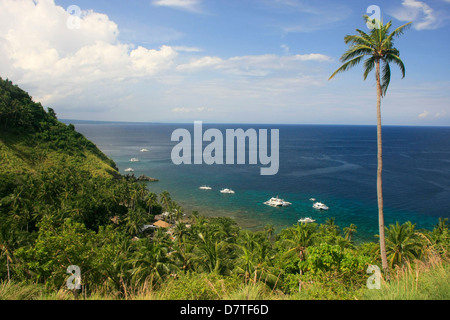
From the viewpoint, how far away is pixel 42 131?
8094 centimetres

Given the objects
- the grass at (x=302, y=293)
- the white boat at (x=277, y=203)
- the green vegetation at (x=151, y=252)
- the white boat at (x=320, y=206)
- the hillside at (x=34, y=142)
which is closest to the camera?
the grass at (x=302, y=293)

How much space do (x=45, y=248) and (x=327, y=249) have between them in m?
17.7

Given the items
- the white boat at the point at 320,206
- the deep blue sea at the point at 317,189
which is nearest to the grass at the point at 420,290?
the deep blue sea at the point at 317,189

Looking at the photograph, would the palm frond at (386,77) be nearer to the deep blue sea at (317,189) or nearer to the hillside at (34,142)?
the deep blue sea at (317,189)

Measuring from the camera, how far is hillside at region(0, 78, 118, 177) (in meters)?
63.7

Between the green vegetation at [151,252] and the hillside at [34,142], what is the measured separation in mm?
419

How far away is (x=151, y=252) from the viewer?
23.3m

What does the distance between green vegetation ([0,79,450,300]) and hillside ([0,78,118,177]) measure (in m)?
0.42

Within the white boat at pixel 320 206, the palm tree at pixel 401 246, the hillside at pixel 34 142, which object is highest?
the hillside at pixel 34 142

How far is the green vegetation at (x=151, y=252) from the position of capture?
29.5ft

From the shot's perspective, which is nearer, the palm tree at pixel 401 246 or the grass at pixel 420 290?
the grass at pixel 420 290

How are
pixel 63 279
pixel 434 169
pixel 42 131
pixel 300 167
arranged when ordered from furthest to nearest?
pixel 300 167 < pixel 434 169 < pixel 42 131 < pixel 63 279
